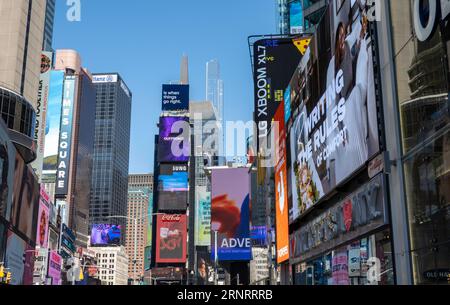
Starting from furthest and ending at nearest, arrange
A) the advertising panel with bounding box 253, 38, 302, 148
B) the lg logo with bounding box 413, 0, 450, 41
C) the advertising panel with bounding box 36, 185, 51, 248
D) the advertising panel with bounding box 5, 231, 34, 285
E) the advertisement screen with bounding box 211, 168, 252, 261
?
the advertising panel with bounding box 36, 185, 51, 248 < the advertisement screen with bounding box 211, 168, 252, 261 < the advertising panel with bounding box 5, 231, 34, 285 < the advertising panel with bounding box 253, 38, 302, 148 < the lg logo with bounding box 413, 0, 450, 41

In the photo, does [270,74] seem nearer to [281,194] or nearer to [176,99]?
[281,194]

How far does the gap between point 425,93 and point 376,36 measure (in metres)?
4.71

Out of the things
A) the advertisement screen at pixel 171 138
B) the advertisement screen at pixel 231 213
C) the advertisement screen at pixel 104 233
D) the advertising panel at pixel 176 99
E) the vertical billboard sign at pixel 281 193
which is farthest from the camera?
the advertisement screen at pixel 104 233

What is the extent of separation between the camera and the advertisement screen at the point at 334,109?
912 inches

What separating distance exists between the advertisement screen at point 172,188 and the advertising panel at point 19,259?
77588mm

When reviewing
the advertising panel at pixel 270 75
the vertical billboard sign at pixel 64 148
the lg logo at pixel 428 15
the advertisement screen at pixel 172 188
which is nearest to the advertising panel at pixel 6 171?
the advertising panel at pixel 270 75

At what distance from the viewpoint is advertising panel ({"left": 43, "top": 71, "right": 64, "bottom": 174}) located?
6599 inches

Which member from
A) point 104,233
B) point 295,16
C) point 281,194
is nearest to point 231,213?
point 295,16

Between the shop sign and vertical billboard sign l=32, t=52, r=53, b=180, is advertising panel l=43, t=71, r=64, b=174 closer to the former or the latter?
vertical billboard sign l=32, t=52, r=53, b=180

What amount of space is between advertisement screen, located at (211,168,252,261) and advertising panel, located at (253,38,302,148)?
3927 centimetres

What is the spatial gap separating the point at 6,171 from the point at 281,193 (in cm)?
3759

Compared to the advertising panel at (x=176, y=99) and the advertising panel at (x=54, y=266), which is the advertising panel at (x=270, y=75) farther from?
the advertising panel at (x=176, y=99)

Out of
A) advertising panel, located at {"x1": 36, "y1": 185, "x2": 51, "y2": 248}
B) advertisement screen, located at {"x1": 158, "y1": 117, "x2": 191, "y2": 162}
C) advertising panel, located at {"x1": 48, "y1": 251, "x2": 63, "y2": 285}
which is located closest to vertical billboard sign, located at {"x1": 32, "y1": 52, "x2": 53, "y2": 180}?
advertising panel, located at {"x1": 36, "y1": 185, "x2": 51, "y2": 248}
